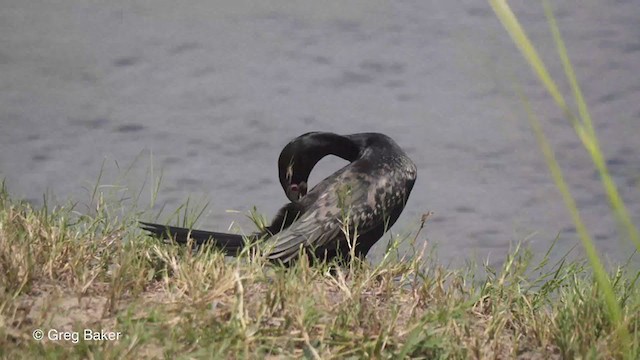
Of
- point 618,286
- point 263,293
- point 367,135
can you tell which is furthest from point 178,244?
point 618,286

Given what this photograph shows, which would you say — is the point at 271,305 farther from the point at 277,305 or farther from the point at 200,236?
the point at 200,236

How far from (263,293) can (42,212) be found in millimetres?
977

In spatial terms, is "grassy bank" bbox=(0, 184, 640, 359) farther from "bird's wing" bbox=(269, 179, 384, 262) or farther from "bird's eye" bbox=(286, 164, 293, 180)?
"bird's eye" bbox=(286, 164, 293, 180)

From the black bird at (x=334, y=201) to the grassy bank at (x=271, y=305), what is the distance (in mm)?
111

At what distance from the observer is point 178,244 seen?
324cm

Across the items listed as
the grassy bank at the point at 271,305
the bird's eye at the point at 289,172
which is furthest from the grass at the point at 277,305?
the bird's eye at the point at 289,172

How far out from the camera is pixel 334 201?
3.56 m

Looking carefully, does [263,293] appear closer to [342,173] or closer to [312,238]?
[312,238]

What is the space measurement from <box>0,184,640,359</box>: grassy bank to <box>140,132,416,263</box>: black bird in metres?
0.11

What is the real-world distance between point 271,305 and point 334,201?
0.85 m

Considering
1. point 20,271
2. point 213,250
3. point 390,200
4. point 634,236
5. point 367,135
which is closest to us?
point 634,236

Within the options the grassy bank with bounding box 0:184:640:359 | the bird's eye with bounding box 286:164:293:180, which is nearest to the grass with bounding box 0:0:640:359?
the grassy bank with bounding box 0:184:640:359

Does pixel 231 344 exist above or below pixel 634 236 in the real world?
below

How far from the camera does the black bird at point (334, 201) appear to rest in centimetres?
335
